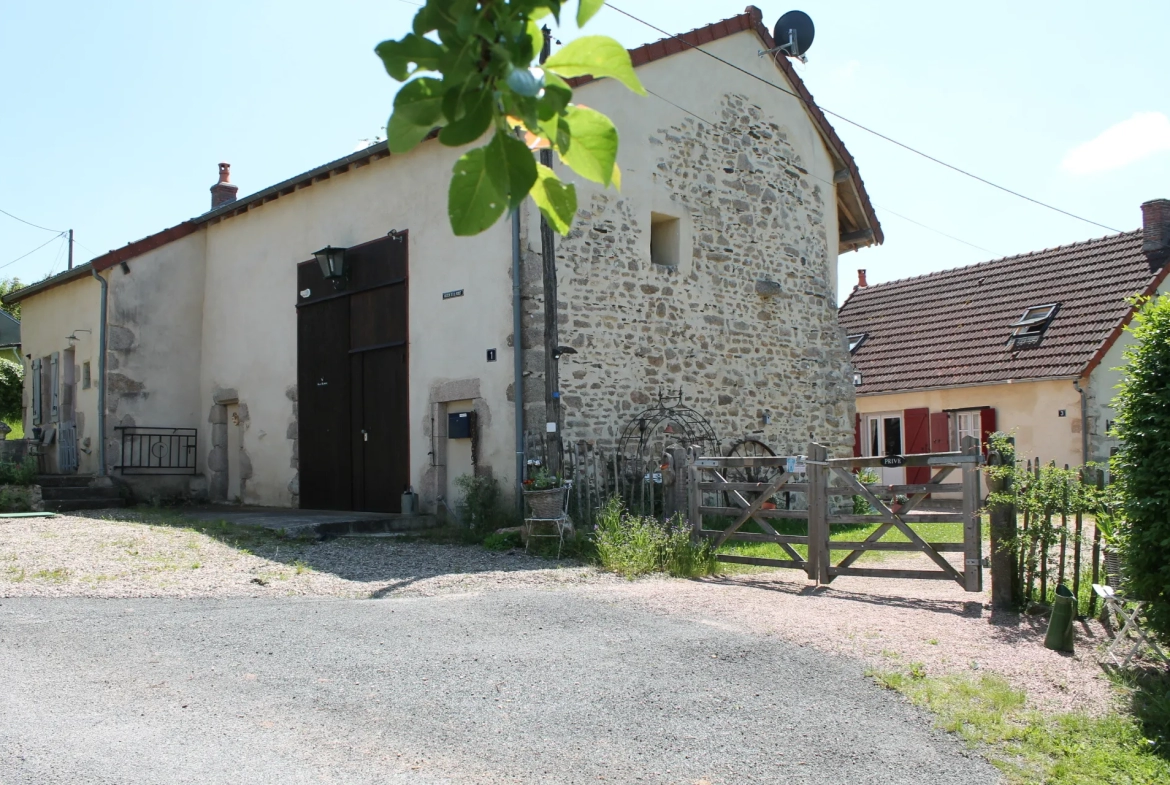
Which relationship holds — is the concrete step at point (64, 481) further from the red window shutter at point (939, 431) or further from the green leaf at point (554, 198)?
the red window shutter at point (939, 431)

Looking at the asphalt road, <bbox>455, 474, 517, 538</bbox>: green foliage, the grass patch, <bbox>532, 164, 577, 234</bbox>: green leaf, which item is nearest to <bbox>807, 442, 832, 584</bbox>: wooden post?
the asphalt road

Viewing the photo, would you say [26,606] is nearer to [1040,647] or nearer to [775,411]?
[1040,647]

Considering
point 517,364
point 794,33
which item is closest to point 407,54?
point 517,364

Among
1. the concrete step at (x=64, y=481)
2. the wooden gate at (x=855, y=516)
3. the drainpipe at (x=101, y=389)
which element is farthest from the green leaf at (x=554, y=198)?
the drainpipe at (x=101, y=389)

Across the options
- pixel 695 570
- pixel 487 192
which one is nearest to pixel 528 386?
pixel 695 570

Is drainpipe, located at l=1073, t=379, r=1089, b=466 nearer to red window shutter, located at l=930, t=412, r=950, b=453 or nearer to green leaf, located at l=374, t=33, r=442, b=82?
red window shutter, located at l=930, t=412, r=950, b=453

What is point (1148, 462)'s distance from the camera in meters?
5.39

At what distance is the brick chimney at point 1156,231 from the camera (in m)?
18.4

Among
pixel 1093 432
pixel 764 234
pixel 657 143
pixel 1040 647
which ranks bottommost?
pixel 1040 647

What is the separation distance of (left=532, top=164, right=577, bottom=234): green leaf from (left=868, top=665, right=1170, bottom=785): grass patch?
3.36 m

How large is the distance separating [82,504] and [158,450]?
5.64 feet

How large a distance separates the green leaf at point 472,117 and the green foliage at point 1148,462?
16.7 feet

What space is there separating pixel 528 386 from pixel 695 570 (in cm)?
321

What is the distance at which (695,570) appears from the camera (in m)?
8.70
